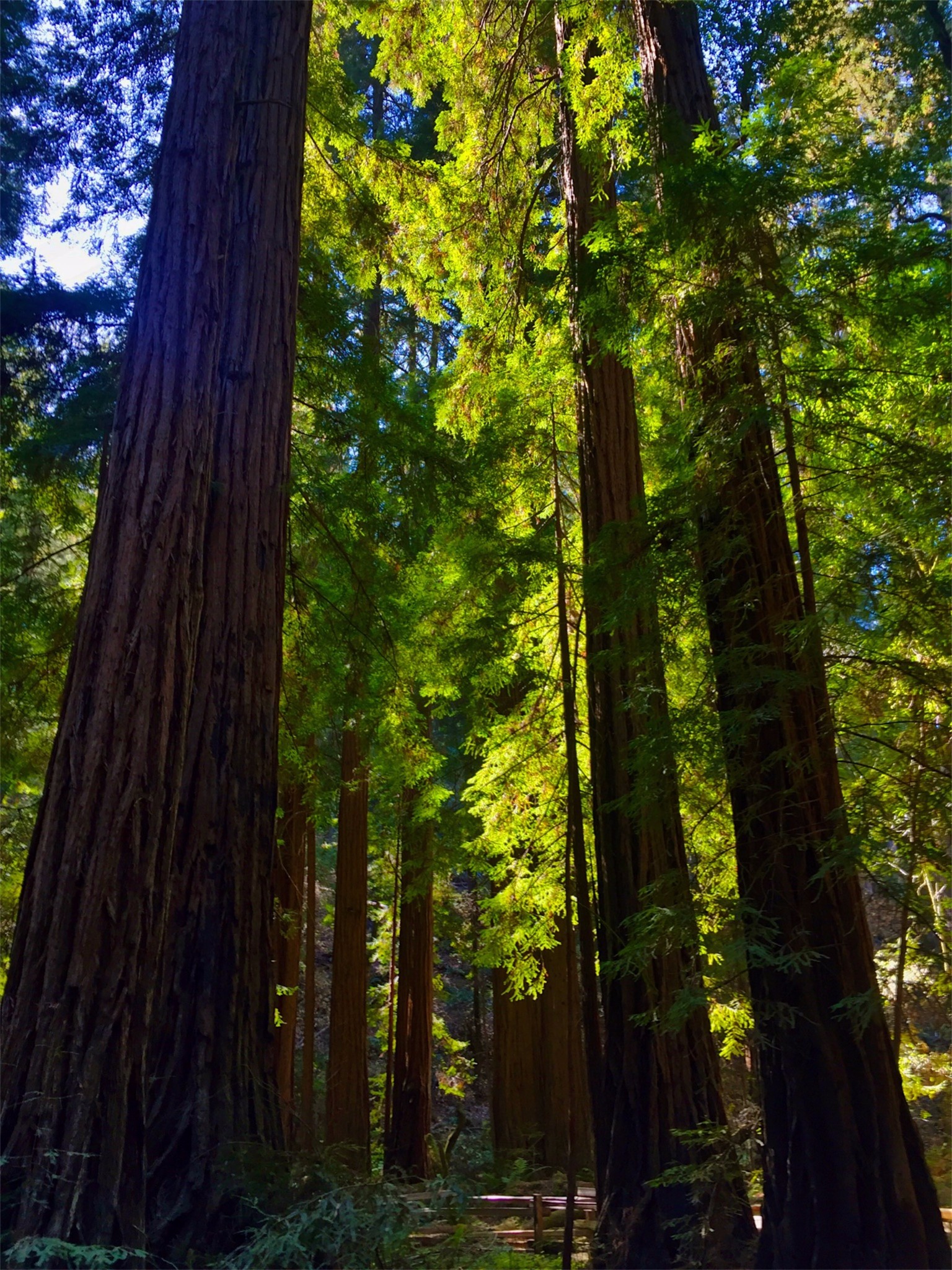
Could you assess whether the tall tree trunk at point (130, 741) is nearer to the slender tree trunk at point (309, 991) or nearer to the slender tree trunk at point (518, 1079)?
the slender tree trunk at point (309, 991)

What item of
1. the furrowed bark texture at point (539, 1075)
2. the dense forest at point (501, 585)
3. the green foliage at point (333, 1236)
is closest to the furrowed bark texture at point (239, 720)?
→ the dense forest at point (501, 585)

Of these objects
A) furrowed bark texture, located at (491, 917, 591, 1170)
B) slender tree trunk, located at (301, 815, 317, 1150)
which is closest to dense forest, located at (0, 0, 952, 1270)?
furrowed bark texture, located at (491, 917, 591, 1170)

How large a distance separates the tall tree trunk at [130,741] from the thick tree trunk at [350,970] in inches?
264

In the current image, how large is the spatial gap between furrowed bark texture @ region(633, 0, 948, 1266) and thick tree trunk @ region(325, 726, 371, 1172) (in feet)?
22.6

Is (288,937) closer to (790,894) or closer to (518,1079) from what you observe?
(518,1079)

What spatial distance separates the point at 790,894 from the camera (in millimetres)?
3715

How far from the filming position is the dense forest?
3.35m

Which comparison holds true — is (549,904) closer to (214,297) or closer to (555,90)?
(214,297)

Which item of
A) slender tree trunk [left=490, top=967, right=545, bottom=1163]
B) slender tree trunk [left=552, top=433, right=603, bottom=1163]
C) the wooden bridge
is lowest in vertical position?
the wooden bridge

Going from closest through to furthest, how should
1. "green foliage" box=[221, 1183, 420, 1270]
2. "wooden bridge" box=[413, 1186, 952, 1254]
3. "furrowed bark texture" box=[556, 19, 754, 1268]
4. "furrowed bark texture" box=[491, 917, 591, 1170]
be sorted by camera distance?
"green foliage" box=[221, 1183, 420, 1270] < "furrowed bark texture" box=[556, 19, 754, 1268] < "wooden bridge" box=[413, 1186, 952, 1254] < "furrowed bark texture" box=[491, 917, 591, 1170]

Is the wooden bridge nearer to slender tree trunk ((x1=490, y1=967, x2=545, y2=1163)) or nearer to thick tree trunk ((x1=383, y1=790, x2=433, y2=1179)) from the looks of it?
thick tree trunk ((x1=383, y1=790, x2=433, y2=1179))

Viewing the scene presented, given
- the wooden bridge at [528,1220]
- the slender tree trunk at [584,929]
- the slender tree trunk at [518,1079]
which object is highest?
the slender tree trunk at [584,929]

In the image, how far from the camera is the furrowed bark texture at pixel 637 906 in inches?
164

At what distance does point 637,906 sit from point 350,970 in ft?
21.5
